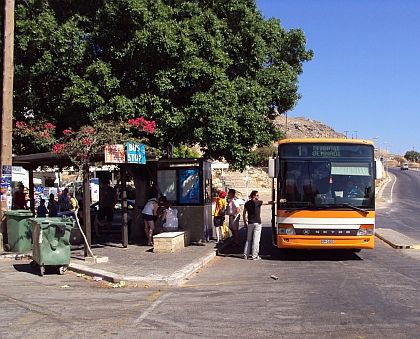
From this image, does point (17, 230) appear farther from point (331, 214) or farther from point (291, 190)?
point (331, 214)

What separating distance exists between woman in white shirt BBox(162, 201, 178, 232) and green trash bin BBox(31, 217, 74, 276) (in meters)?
4.55

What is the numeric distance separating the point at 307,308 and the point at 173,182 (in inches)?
366

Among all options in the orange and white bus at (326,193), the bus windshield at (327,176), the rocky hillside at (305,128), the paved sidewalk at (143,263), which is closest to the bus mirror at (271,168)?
the orange and white bus at (326,193)

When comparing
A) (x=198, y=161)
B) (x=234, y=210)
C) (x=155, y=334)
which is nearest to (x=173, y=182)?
(x=198, y=161)

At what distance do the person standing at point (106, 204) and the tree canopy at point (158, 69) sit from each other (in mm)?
3565

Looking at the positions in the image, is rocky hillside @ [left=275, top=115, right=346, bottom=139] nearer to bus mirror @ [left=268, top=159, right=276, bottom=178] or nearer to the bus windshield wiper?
bus mirror @ [left=268, top=159, right=276, bottom=178]

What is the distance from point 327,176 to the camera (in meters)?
12.9

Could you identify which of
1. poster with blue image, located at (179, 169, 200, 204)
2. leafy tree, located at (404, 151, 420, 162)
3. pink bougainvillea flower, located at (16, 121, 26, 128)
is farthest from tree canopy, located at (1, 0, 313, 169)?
leafy tree, located at (404, 151, 420, 162)

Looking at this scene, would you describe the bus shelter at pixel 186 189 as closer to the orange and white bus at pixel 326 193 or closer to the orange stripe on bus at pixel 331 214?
the orange and white bus at pixel 326 193

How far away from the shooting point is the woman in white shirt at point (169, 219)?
1548cm

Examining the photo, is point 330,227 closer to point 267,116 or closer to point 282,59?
point 267,116

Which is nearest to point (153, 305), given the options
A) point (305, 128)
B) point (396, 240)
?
point (396, 240)

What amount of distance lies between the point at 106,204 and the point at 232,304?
452 inches

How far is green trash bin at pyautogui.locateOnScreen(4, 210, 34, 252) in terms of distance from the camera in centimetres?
1414
